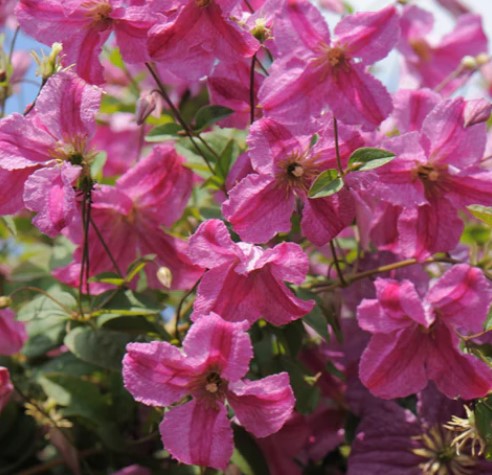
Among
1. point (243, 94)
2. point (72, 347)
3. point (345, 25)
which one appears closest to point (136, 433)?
point (72, 347)

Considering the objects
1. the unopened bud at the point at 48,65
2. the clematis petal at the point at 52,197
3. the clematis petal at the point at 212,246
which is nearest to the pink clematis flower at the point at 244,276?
the clematis petal at the point at 212,246

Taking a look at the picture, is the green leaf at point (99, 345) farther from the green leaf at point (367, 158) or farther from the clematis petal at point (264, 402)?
the green leaf at point (367, 158)

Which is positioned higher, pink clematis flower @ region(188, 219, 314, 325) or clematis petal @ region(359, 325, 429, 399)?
pink clematis flower @ region(188, 219, 314, 325)

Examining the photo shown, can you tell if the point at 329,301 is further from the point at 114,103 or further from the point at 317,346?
the point at 114,103

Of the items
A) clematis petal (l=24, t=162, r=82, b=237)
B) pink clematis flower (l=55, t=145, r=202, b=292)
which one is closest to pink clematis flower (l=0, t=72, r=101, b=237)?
clematis petal (l=24, t=162, r=82, b=237)

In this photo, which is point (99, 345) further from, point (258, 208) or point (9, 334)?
point (258, 208)

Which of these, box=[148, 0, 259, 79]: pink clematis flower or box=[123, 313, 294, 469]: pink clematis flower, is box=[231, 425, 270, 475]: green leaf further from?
box=[148, 0, 259, 79]: pink clematis flower

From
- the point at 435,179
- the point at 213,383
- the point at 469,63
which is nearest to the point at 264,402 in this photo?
the point at 213,383
